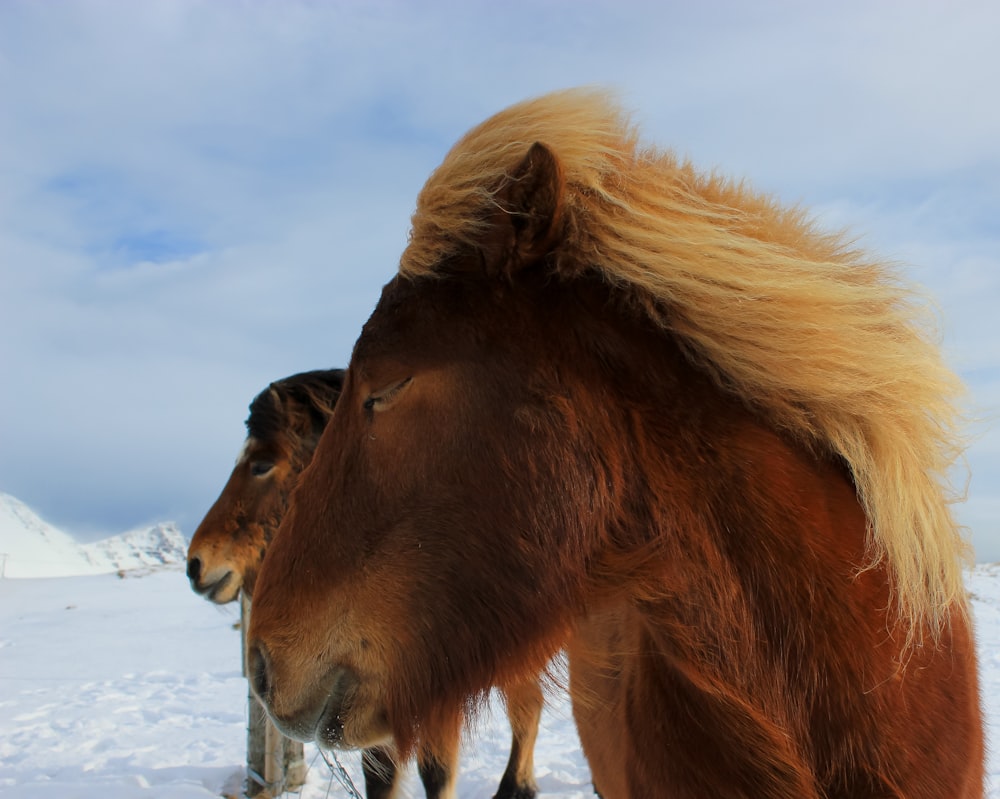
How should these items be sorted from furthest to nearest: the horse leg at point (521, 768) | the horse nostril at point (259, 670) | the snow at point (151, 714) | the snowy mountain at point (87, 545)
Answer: the snowy mountain at point (87, 545)
the snow at point (151, 714)
the horse leg at point (521, 768)
the horse nostril at point (259, 670)

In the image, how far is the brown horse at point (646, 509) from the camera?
1.62 metres

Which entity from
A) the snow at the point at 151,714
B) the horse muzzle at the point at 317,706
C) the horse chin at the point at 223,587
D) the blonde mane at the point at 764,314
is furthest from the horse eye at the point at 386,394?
the horse chin at the point at 223,587

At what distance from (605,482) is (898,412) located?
0.72m

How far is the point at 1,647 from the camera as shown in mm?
12258

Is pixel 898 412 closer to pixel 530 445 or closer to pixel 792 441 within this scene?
pixel 792 441

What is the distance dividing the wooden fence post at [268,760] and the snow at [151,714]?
7.0 inches

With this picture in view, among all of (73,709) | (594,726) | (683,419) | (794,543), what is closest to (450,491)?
(683,419)

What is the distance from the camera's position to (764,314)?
1.66 meters

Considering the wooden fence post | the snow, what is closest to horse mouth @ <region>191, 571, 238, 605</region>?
the wooden fence post

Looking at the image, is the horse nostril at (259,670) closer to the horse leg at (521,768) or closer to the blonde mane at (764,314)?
the blonde mane at (764,314)

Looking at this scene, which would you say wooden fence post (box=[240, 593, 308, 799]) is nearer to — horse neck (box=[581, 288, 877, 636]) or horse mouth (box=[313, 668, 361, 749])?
horse mouth (box=[313, 668, 361, 749])

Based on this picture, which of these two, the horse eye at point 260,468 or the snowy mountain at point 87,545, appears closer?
the horse eye at point 260,468

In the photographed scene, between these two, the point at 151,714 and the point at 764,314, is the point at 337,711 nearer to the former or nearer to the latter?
the point at 764,314

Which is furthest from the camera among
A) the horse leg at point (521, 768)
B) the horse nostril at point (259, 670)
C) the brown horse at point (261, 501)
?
the horse leg at point (521, 768)
